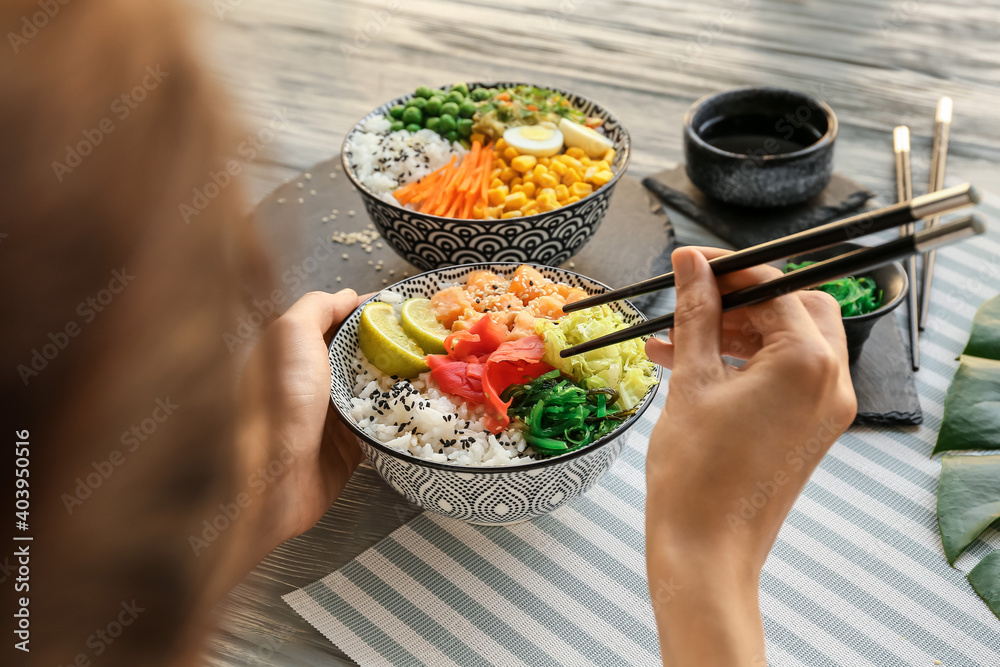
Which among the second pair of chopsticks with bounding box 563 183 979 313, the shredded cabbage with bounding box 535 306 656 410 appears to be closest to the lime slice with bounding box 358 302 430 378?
the shredded cabbage with bounding box 535 306 656 410

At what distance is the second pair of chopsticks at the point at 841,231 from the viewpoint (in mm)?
853

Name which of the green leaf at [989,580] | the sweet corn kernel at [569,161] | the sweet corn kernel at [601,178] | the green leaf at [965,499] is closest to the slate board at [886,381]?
the green leaf at [965,499]

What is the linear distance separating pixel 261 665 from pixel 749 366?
1057mm

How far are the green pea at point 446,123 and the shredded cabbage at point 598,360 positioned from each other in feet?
3.46

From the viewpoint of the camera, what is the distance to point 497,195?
2.19m

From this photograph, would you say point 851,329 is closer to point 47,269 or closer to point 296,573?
point 296,573

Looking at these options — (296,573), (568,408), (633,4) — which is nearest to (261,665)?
(296,573)

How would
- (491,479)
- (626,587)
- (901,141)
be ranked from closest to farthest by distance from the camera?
(491,479) → (626,587) → (901,141)

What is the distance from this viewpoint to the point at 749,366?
45.2 inches

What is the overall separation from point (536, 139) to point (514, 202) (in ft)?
1.05

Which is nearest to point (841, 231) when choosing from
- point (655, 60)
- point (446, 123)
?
point (446, 123)

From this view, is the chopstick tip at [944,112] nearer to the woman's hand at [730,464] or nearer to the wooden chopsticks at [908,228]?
the wooden chopsticks at [908,228]

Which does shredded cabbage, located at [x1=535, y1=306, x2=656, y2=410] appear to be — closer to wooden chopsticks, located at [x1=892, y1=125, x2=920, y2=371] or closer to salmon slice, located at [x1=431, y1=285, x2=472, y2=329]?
salmon slice, located at [x1=431, y1=285, x2=472, y2=329]

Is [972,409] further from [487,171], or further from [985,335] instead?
[487,171]
